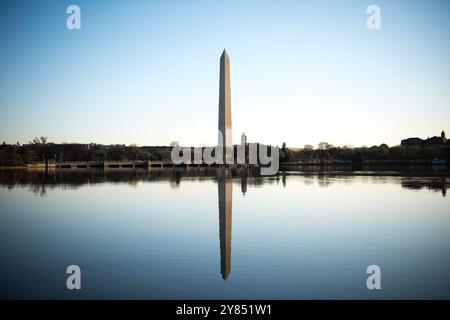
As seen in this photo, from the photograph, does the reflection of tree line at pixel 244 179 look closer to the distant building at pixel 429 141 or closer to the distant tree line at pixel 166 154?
the distant tree line at pixel 166 154

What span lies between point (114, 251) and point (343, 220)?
998cm

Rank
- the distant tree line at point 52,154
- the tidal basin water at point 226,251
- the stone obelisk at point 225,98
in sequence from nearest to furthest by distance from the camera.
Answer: the tidal basin water at point 226,251 < the stone obelisk at point 225,98 < the distant tree line at point 52,154

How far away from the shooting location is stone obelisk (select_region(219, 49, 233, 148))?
65188 mm

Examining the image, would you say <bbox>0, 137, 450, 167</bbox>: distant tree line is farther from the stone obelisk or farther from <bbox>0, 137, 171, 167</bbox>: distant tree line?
the stone obelisk

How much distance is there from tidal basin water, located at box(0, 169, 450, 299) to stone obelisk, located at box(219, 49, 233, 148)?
139 ft

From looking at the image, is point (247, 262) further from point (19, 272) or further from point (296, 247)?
point (19, 272)

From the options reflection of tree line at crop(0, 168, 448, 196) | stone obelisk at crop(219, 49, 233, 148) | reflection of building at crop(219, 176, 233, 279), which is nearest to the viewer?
reflection of building at crop(219, 176, 233, 279)

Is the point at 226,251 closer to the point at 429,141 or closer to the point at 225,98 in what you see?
the point at 225,98

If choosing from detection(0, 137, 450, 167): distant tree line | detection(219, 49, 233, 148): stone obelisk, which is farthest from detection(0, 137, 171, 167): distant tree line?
detection(219, 49, 233, 148): stone obelisk

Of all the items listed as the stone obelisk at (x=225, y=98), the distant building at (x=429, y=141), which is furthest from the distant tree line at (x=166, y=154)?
the stone obelisk at (x=225, y=98)

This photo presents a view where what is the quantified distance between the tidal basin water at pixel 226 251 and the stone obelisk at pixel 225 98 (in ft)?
139

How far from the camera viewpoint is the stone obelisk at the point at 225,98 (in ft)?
214

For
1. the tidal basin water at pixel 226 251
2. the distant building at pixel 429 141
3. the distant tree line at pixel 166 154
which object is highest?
the distant building at pixel 429 141
